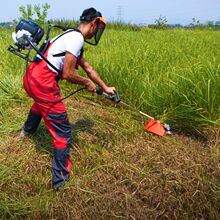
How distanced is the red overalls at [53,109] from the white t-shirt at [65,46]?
60mm

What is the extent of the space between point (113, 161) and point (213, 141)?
2.81ft

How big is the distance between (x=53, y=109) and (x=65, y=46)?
0.41m

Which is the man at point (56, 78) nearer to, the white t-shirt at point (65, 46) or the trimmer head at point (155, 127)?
the white t-shirt at point (65, 46)

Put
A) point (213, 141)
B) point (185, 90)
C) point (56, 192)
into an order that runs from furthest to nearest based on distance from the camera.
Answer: point (185, 90)
point (213, 141)
point (56, 192)

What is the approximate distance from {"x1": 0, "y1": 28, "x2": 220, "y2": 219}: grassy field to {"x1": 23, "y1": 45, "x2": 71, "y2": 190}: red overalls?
133 millimetres

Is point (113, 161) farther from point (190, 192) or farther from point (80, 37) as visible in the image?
point (80, 37)

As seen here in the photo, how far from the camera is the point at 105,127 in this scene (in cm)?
268

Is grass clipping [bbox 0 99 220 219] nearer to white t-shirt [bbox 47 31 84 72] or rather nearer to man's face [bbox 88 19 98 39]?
white t-shirt [bbox 47 31 84 72]

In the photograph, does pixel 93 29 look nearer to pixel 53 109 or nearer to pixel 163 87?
pixel 53 109

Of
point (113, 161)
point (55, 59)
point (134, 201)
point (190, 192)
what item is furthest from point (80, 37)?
point (190, 192)

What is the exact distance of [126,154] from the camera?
2.38m

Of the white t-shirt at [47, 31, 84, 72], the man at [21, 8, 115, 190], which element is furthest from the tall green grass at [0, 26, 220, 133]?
the white t-shirt at [47, 31, 84, 72]

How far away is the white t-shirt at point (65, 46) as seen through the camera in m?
Result: 1.89

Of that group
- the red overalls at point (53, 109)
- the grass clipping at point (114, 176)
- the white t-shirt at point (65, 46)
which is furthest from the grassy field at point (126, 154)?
Result: the white t-shirt at point (65, 46)
